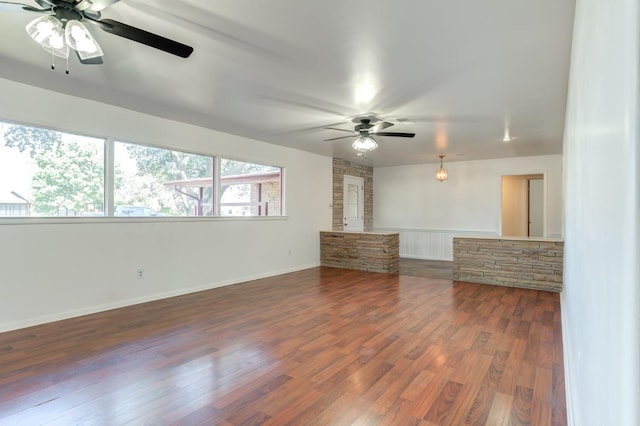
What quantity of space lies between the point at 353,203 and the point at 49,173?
6498 millimetres

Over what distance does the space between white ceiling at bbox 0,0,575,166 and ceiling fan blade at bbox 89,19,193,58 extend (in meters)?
0.23

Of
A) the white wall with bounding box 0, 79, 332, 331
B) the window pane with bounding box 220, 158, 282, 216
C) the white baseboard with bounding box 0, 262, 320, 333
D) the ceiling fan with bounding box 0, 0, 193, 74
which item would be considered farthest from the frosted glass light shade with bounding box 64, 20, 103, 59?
the window pane with bounding box 220, 158, 282, 216

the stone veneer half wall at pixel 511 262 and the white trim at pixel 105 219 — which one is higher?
the white trim at pixel 105 219

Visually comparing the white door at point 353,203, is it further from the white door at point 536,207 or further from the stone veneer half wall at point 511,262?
the white door at point 536,207

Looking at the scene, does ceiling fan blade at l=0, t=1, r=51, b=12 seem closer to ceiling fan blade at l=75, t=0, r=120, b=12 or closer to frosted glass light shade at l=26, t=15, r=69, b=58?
frosted glass light shade at l=26, t=15, r=69, b=58

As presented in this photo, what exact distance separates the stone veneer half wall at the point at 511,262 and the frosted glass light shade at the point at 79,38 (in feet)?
18.7

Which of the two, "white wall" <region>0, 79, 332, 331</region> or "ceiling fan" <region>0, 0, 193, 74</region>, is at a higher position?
"ceiling fan" <region>0, 0, 193, 74</region>

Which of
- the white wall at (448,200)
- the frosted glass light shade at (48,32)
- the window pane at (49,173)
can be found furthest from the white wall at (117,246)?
the white wall at (448,200)

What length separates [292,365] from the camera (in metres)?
2.71

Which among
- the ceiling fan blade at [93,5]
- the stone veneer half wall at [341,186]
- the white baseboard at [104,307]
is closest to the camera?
the ceiling fan blade at [93,5]

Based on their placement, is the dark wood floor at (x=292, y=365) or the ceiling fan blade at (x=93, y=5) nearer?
the ceiling fan blade at (x=93, y=5)

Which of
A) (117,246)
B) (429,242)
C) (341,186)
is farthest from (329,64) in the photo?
(429,242)

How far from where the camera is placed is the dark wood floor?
2.10 meters

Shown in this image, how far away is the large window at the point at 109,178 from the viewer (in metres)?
3.63
